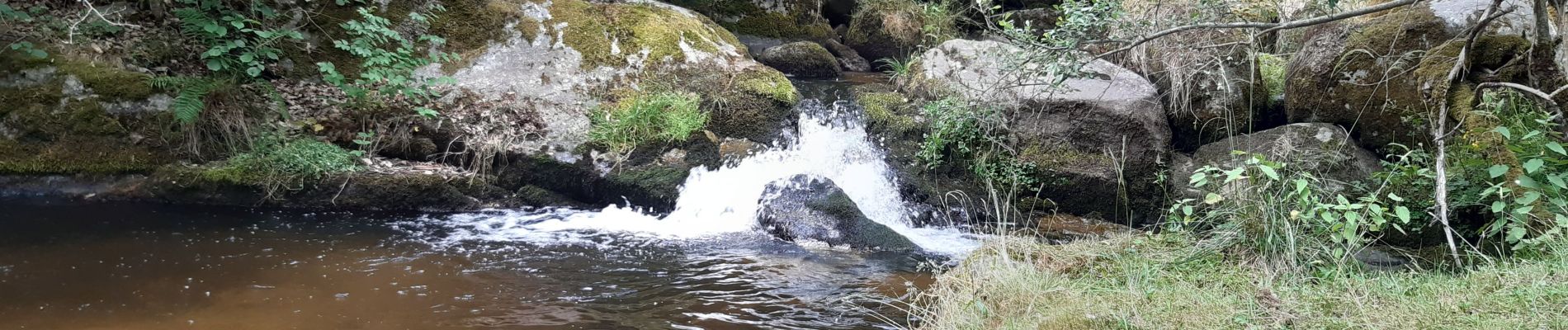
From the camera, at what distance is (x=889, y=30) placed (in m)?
10.9

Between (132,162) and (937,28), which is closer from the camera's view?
(132,162)

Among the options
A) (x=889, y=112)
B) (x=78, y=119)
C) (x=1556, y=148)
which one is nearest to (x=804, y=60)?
(x=889, y=112)

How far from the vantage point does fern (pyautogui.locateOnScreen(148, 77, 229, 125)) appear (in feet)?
18.9

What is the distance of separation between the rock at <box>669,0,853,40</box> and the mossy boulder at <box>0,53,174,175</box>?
6280 millimetres

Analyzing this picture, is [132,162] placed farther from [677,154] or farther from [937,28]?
[937,28]

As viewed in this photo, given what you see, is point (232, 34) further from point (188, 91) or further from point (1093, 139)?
point (1093, 139)

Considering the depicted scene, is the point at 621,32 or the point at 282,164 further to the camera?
the point at 621,32

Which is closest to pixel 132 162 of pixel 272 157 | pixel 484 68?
pixel 272 157

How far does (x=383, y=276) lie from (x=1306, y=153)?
19.1ft

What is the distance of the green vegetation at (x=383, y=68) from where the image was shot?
6.37 m

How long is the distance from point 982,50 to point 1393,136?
128 inches

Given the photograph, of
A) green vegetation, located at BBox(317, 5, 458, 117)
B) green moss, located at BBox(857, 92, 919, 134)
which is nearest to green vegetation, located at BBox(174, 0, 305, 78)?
green vegetation, located at BBox(317, 5, 458, 117)

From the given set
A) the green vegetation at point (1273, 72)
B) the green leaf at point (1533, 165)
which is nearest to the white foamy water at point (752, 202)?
the green vegetation at point (1273, 72)

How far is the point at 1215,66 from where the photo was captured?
6477 millimetres
